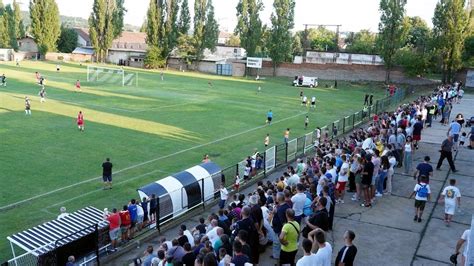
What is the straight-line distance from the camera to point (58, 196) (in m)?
16.6

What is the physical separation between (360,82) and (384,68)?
4151 millimetres

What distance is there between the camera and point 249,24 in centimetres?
8056

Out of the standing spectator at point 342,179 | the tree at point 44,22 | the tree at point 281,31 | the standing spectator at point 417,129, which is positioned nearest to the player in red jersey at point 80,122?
the standing spectator at point 342,179

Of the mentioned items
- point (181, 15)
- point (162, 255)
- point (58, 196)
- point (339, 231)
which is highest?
point (181, 15)

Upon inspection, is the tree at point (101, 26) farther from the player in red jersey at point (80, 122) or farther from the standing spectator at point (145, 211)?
the standing spectator at point (145, 211)

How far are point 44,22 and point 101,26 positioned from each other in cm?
1055

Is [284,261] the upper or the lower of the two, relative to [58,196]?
upper

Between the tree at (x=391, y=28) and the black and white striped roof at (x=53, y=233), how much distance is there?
59.5 meters

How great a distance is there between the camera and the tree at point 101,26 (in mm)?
86562

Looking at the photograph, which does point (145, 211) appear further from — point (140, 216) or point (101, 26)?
point (101, 26)

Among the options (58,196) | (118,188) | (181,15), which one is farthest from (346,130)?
(181,15)

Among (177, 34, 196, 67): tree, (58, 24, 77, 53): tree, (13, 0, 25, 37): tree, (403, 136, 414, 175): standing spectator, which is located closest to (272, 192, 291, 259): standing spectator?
(403, 136, 414, 175): standing spectator

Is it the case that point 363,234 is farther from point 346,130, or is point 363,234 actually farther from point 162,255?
point 346,130

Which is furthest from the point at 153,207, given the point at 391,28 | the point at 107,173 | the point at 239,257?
the point at 391,28
